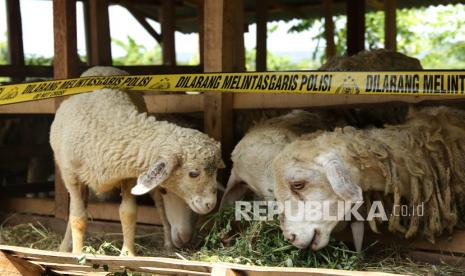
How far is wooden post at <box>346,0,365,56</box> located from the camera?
9.98 meters

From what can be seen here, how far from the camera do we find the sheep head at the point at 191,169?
4.44 m

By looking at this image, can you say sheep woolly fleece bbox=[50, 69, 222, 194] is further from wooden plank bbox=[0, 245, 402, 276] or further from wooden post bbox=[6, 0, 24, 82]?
wooden post bbox=[6, 0, 24, 82]

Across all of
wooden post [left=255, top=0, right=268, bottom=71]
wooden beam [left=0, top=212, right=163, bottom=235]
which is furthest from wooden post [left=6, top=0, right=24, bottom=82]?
wooden post [left=255, top=0, right=268, bottom=71]

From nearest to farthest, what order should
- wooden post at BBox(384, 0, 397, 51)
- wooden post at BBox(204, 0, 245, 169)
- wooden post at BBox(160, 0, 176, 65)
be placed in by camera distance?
1. wooden post at BBox(204, 0, 245, 169)
2. wooden post at BBox(160, 0, 176, 65)
3. wooden post at BBox(384, 0, 397, 51)

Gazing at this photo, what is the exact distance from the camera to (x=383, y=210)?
456 cm

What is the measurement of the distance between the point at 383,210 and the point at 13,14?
19.7 ft

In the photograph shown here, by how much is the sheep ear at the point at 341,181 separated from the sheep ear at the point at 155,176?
3.25ft

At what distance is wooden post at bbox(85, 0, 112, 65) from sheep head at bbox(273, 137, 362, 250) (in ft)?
13.4

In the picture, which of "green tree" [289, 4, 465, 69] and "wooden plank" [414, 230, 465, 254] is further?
"green tree" [289, 4, 465, 69]

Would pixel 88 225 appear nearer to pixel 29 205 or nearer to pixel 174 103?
pixel 29 205

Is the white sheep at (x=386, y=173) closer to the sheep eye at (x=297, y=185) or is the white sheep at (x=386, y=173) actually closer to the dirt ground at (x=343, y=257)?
the sheep eye at (x=297, y=185)

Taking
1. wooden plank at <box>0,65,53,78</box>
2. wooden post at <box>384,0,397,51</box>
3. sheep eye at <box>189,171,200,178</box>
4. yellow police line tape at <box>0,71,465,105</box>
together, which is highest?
wooden post at <box>384,0,397,51</box>

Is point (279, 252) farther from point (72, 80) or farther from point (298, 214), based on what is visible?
point (72, 80)

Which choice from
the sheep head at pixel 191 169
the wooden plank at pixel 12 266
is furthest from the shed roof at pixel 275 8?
the wooden plank at pixel 12 266
